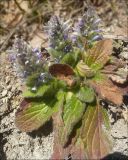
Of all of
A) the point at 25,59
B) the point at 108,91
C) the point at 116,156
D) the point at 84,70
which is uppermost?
the point at 25,59

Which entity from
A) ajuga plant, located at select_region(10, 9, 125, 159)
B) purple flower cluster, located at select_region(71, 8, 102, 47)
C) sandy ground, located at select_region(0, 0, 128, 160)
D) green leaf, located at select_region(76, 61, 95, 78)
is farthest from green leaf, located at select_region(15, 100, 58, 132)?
purple flower cluster, located at select_region(71, 8, 102, 47)

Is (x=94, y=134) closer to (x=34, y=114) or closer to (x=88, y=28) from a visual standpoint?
(x=34, y=114)

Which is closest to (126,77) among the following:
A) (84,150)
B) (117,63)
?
(117,63)

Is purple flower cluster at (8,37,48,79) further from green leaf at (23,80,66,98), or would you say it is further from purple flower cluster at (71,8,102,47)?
purple flower cluster at (71,8,102,47)

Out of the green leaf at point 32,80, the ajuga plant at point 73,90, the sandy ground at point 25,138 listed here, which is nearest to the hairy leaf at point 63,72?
the ajuga plant at point 73,90

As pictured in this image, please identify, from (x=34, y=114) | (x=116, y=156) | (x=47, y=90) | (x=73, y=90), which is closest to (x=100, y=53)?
(x=73, y=90)

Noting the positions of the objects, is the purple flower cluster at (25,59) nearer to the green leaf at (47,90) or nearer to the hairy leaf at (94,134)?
the green leaf at (47,90)

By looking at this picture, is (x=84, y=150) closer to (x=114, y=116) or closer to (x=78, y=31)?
(x=114, y=116)
